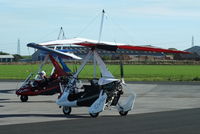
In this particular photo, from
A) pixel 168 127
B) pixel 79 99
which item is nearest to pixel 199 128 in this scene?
pixel 168 127

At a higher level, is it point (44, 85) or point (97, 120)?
point (44, 85)

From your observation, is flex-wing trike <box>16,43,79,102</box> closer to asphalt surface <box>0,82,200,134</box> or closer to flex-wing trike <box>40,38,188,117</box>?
asphalt surface <box>0,82,200,134</box>

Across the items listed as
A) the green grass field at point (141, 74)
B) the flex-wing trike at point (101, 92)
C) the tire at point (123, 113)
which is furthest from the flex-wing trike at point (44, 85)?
the green grass field at point (141, 74)

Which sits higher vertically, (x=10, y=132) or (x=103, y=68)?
(x=103, y=68)

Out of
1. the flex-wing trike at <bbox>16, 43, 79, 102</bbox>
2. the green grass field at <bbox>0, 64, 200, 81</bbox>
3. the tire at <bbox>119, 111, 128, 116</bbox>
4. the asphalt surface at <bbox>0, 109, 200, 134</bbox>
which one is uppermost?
the flex-wing trike at <bbox>16, 43, 79, 102</bbox>

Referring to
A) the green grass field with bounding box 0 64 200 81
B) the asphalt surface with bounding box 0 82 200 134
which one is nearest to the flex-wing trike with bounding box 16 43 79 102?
the asphalt surface with bounding box 0 82 200 134

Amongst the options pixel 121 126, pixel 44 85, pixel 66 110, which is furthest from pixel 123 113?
pixel 44 85

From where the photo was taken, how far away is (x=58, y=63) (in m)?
28.1

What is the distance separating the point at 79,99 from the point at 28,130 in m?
5.74

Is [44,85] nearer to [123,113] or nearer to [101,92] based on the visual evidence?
[101,92]

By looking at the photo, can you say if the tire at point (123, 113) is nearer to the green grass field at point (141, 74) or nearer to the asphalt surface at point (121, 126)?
the asphalt surface at point (121, 126)

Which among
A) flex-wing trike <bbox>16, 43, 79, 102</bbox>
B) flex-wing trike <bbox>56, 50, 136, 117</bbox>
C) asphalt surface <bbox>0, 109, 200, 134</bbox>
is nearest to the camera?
asphalt surface <bbox>0, 109, 200, 134</bbox>

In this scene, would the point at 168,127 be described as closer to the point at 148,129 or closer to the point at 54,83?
the point at 148,129

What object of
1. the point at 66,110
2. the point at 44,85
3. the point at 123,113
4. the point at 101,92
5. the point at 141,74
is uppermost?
the point at 101,92
